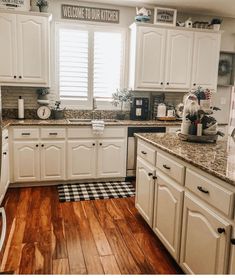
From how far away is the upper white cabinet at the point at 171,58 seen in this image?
4.18 metres

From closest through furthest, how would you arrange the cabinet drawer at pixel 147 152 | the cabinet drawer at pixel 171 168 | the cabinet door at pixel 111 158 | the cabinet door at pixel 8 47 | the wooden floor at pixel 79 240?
the cabinet drawer at pixel 171 168, the wooden floor at pixel 79 240, the cabinet drawer at pixel 147 152, the cabinet door at pixel 8 47, the cabinet door at pixel 111 158

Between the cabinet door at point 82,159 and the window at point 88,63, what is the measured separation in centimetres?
82

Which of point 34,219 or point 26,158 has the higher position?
point 26,158

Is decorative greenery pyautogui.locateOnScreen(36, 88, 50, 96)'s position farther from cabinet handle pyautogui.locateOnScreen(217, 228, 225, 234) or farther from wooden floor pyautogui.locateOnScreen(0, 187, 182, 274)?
cabinet handle pyautogui.locateOnScreen(217, 228, 225, 234)

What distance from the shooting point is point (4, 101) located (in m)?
4.10

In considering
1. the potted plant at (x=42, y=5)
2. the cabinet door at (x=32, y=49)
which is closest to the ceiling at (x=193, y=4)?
the potted plant at (x=42, y=5)

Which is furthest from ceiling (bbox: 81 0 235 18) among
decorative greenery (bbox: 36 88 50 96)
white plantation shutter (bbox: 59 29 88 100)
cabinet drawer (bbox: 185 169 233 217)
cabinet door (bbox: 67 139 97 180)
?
cabinet drawer (bbox: 185 169 233 217)

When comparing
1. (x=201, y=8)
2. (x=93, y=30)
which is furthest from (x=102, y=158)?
(x=201, y=8)

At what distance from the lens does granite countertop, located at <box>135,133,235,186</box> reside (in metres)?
1.62

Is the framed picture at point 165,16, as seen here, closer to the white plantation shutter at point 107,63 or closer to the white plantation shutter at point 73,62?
the white plantation shutter at point 107,63

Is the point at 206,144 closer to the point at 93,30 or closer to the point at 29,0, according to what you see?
the point at 93,30

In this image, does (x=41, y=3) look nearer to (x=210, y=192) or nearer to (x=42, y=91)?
(x=42, y=91)

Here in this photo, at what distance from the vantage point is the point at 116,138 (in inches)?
158

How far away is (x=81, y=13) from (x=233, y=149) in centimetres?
311
